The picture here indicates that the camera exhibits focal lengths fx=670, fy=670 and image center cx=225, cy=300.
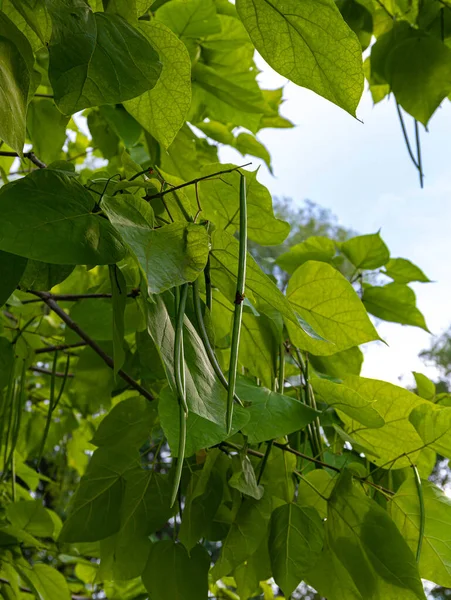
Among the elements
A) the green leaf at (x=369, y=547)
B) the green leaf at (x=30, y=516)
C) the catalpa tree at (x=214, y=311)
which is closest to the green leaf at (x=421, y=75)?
the catalpa tree at (x=214, y=311)

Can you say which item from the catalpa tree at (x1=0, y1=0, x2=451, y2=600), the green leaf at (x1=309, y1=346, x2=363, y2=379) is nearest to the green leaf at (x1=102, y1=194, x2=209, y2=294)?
the catalpa tree at (x1=0, y1=0, x2=451, y2=600)

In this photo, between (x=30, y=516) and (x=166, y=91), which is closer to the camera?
(x=166, y=91)

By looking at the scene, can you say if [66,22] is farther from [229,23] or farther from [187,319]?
[229,23]

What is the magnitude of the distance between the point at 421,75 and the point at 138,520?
11.8 inches

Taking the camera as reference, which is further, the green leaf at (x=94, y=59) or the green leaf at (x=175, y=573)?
the green leaf at (x=175, y=573)

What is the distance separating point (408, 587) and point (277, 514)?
0.22 feet

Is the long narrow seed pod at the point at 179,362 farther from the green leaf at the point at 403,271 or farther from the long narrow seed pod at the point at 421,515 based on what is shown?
the green leaf at the point at 403,271

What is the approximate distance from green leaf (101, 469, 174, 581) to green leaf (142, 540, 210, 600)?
1 cm

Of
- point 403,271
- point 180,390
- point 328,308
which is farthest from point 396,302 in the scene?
point 180,390

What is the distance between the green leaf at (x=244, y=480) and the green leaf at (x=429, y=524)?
0.07m

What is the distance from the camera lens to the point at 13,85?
0.62 feet

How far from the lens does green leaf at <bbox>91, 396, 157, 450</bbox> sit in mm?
370

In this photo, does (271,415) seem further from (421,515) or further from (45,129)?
(45,129)

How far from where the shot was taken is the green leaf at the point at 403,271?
0.54 m
